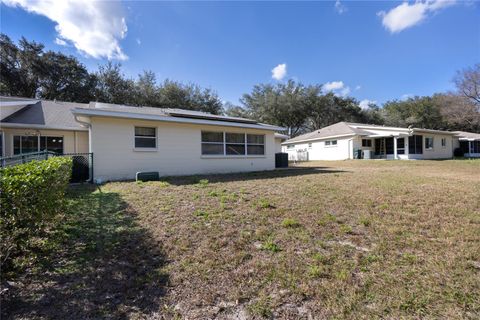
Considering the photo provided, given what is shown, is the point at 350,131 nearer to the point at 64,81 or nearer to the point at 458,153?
the point at 458,153

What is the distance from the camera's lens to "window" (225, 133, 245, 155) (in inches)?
506

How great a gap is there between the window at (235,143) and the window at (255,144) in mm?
434

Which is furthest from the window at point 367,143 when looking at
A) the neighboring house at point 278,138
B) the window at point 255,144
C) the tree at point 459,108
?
the tree at point 459,108

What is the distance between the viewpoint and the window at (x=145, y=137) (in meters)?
10.3

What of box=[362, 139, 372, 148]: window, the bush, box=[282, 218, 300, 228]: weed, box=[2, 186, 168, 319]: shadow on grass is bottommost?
box=[2, 186, 168, 319]: shadow on grass

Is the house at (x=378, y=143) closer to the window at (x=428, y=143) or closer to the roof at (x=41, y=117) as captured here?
the window at (x=428, y=143)

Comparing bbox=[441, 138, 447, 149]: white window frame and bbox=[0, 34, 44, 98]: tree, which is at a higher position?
bbox=[0, 34, 44, 98]: tree

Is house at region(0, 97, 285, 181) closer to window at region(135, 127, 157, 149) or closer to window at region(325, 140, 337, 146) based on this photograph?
window at region(135, 127, 157, 149)

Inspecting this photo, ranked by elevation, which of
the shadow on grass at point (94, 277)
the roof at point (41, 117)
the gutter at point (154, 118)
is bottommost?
the shadow on grass at point (94, 277)

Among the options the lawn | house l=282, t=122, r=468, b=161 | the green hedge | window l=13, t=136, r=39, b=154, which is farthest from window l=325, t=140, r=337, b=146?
the green hedge

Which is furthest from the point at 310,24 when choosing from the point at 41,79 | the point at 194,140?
the point at 41,79

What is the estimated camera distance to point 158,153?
421 inches

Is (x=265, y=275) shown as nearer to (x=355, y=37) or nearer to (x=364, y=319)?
(x=364, y=319)

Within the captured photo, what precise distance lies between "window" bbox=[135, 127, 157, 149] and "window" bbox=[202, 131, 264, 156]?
2.49 meters
